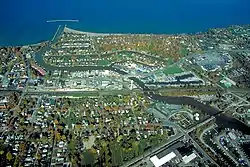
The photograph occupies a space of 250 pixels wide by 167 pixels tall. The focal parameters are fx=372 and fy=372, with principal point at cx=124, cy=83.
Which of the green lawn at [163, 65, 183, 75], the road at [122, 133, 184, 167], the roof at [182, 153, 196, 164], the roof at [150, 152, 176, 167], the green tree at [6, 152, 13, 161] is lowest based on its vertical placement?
the roof at [182, 153, 196, 164]

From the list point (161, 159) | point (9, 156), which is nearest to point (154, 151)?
point (161, 159)

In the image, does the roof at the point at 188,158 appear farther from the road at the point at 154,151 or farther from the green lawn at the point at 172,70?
the green lawn at the point at 172,70

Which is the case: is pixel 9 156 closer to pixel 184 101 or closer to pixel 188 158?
pixel 188 158

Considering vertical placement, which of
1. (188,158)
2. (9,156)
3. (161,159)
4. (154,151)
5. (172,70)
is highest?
(172,70)

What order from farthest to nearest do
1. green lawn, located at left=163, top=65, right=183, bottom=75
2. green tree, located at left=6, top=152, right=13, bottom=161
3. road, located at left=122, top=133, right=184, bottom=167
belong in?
green lawn, located at left=163, top=65, right=183, bottom=75 → road, located at left=122, top=133, right=184, bottom=167 → green tree, located at left=6, top=152, right=13, bottom=161

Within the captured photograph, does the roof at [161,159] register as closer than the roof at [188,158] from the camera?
Yes

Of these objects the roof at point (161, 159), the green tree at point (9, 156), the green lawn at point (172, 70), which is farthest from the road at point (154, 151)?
the green lawn at point (172, 70)

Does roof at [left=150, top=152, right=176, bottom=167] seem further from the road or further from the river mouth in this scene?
the river mouth

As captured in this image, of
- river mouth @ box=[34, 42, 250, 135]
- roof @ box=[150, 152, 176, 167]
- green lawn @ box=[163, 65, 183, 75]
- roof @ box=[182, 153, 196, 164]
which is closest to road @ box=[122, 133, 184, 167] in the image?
roof @ box=[150, 152, 176, 167]

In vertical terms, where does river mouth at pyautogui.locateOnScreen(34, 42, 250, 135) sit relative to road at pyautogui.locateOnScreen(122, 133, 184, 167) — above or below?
above

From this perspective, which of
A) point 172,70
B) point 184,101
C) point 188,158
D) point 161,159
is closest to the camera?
point 161,159

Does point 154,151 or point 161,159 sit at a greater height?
point 154,151

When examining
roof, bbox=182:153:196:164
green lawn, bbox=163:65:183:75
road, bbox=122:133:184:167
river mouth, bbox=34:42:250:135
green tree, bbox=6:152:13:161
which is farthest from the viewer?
green lawn, bbox=163:65:183:75
